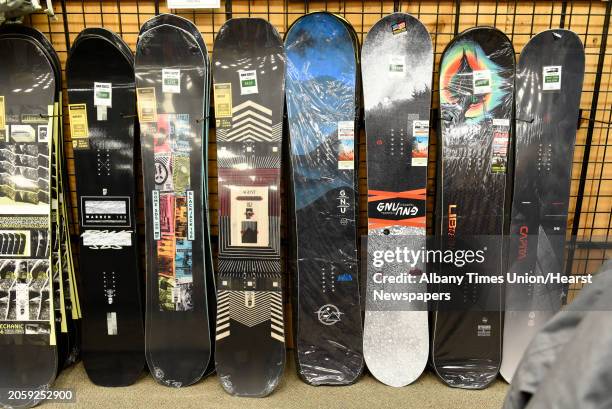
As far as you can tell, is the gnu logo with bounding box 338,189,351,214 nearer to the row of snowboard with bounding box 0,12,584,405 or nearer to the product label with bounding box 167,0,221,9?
the row of snowboard with bounding box 0,12,584,405

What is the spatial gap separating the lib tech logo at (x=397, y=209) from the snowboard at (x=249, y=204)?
45cm

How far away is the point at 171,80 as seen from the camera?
1.89 m

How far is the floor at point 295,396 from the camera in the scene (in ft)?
5.99

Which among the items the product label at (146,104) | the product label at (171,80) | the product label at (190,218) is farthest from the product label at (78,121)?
the product label at (190,218)

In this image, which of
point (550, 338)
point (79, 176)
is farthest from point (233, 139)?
point (550, 338)

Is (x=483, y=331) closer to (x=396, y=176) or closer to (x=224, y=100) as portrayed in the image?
(x=396, y=176)

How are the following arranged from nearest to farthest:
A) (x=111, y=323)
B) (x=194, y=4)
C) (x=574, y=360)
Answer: (x=574, y=360) < (x=194, y=4) < (x=111, y=323)

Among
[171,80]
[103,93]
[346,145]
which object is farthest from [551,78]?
[103,93]

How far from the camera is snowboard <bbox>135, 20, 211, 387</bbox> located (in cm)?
188

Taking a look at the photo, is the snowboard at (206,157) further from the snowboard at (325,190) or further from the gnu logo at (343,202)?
the gnu logo at (343,202)

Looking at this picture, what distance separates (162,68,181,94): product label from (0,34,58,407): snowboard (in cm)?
48

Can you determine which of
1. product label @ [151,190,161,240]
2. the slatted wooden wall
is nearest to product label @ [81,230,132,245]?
product label @ [151,190,161,240]

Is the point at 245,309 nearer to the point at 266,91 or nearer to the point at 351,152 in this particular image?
the point at 351,152

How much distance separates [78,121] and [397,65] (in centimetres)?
138
